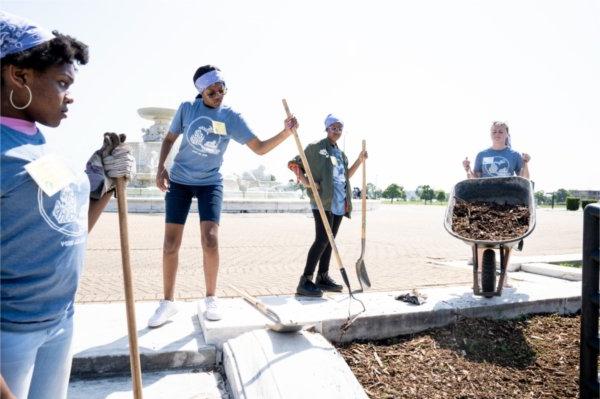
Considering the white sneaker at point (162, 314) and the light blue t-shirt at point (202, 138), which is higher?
the light blue t-shirt at point (202, 138)

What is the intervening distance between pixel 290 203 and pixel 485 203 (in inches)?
773

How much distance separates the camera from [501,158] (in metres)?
5.38

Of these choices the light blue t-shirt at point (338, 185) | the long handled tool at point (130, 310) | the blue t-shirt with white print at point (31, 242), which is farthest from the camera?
the light blue t-shirt at point (338, 185)

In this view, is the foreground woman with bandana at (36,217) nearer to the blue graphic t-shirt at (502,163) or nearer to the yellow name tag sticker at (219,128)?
the yellow name tag sticker at (219,128)

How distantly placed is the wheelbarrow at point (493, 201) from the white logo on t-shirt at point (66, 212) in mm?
3833

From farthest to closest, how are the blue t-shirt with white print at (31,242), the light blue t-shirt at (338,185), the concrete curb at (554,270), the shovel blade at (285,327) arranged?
the concrete curb at (554,270)
the light blue t-shirt at (338,185)
the shovel blade at (285,327)
the blue t-shirt with white print at (31,242)

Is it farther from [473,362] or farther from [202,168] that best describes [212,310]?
[473,362]

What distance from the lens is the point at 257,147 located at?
3709 mm

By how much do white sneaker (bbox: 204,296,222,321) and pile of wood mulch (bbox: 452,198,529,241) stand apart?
2777mm

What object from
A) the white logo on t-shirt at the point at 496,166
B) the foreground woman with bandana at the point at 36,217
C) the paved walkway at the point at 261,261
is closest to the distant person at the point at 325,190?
the paved walkway at the point at 261,261

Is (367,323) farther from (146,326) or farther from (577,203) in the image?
(577,203)

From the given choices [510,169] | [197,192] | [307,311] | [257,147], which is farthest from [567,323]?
[197,192]

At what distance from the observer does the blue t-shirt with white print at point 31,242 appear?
1.29 m

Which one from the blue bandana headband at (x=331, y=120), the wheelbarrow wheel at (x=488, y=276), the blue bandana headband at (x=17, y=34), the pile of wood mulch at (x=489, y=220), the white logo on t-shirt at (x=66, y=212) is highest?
the blue bandana headband at (x=331, y=120)
